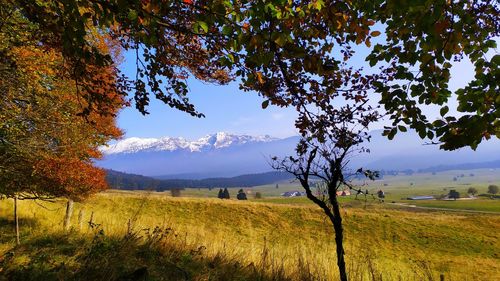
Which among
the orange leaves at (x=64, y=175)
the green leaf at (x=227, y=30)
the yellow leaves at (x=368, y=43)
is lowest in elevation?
the orange leaves at (x=64, y=175)

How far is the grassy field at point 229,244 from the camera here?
20.7 feet

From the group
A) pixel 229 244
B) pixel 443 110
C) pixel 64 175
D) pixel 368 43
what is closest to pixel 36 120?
pixel 64 175

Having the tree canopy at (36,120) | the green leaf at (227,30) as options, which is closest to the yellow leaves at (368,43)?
the green leaf at (227,30)

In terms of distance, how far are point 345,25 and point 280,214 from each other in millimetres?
34880

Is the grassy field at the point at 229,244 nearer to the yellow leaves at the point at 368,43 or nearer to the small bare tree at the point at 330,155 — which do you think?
the small bare tree at the point at 330,155

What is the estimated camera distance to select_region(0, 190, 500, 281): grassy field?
20.7ft

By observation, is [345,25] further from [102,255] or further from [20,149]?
[20,149]

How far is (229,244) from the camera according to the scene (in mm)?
10906

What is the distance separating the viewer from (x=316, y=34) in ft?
15.3

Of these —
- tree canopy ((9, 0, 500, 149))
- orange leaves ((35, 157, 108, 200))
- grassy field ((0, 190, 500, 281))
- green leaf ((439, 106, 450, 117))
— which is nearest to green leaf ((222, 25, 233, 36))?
tree canopy ((9, 0, 500, 149))

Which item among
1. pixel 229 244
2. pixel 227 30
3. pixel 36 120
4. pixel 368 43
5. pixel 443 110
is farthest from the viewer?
pixel 229 244

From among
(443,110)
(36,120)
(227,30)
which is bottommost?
(443,110)

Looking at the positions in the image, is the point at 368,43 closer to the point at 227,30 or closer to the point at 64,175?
the point at 227,30

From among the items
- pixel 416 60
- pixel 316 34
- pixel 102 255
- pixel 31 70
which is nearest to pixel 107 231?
pixel 102 255
